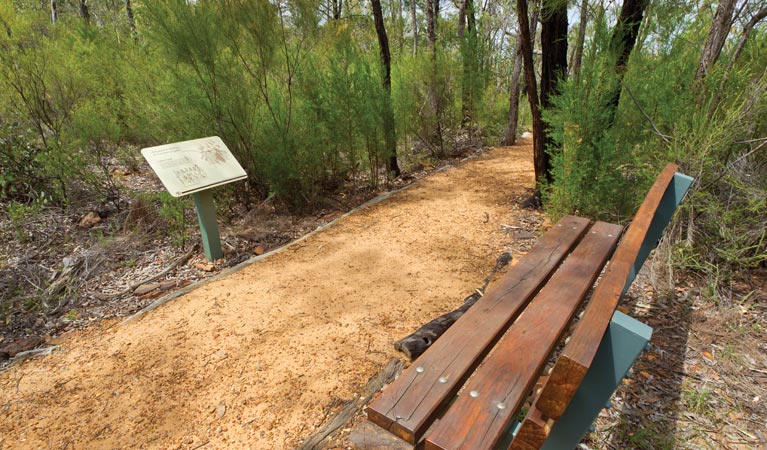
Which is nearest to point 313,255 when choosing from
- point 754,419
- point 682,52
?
point 754,419

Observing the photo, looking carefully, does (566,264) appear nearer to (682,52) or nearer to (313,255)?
(313,255)

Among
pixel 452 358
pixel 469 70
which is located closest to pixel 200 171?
pixel 452 358

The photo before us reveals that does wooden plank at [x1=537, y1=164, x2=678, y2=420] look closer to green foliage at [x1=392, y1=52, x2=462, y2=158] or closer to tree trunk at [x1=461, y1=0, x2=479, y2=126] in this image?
green foliage at [x1=392, y1=52, x2=462, y2=158]

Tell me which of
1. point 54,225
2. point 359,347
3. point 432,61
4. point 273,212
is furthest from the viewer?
point 432,61

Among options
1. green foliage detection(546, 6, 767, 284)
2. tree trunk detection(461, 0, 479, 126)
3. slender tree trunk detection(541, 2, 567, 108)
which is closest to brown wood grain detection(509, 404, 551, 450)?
green foliage detection(546, 6, 767, 284)

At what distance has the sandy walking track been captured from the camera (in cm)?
208

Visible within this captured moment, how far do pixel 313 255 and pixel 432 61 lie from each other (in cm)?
554

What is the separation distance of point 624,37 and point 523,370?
4.15m

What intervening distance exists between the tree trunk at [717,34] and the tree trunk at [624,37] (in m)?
0.64

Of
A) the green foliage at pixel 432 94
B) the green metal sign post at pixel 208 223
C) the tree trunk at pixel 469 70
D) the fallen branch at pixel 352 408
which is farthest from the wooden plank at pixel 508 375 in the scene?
the tree trunk at pixel 469 70

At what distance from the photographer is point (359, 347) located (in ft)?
8.34

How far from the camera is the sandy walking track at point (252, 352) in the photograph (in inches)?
82.0

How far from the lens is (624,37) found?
13.0 ft

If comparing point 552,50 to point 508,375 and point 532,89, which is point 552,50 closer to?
point 532,89
